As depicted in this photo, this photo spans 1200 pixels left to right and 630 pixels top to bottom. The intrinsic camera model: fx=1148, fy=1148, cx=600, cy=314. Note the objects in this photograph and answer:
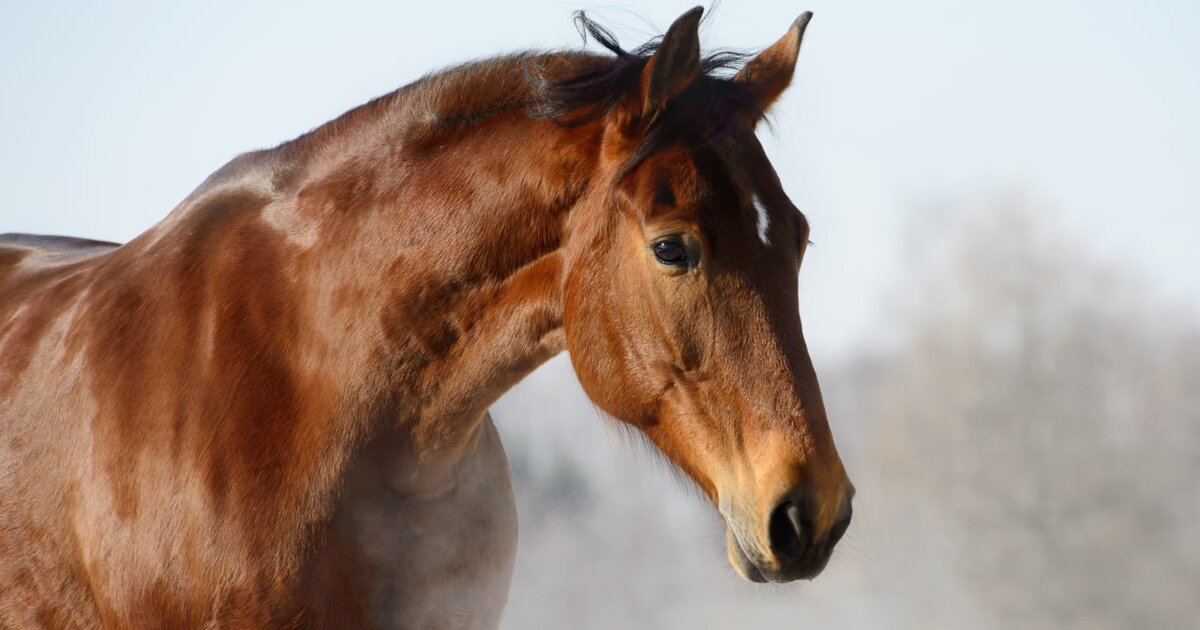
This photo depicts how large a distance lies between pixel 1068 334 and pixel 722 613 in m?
8.70

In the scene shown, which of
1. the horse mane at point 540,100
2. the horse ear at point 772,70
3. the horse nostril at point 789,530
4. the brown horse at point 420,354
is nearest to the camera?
the horse nostril at point 789,530

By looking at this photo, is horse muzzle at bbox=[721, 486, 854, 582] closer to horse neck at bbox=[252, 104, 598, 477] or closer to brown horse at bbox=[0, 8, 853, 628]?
brown horse at bbox=[0, 8, 853, 628]

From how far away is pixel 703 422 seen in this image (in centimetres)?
228

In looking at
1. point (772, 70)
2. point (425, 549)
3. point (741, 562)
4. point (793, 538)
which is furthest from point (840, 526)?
point (772, 70)

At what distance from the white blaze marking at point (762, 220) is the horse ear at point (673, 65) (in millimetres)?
289

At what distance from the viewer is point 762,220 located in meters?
2.27

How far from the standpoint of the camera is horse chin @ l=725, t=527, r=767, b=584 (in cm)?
218

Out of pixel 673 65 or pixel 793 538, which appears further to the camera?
pixel 673 65

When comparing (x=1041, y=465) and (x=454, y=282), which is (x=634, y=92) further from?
(x=1041, y=465)

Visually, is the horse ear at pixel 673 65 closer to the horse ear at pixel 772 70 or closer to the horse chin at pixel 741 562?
the horse ear at pixel 772 70

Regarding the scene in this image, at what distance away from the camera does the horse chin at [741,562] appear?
7.16ft

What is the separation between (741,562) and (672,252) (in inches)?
24.1

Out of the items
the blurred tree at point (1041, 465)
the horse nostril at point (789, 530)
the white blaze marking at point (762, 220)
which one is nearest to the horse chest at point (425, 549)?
the horse nostril at point (789, 530)

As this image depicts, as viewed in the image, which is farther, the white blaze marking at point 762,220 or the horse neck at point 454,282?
the horse neck at point 454,282
